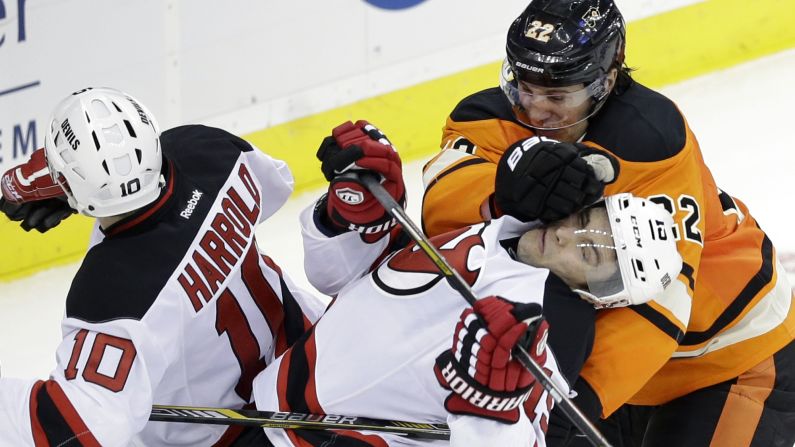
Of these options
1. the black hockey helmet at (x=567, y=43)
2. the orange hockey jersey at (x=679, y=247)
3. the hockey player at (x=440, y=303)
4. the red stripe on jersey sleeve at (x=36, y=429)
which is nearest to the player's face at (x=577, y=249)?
the hockey player at (x=440, y=303)

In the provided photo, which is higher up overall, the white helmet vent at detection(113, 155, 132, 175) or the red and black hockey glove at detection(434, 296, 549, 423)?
the white helmet vent at detection(113, 155, 132, 175)

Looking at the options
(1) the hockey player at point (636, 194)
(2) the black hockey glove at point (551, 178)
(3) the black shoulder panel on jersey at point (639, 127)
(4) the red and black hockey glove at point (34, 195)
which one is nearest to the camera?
(2) the black hockey glove at point (551, 178)

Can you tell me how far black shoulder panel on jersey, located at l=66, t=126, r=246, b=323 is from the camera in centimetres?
252

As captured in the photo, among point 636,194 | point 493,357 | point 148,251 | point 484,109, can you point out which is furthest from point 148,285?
point 636,194

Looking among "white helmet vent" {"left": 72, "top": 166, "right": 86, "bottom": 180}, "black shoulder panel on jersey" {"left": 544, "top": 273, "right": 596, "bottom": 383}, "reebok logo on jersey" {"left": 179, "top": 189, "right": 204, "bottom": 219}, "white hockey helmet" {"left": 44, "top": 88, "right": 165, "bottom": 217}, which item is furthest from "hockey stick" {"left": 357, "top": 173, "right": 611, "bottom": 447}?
"white helmet vent" {"left": 72, "top": 166, "right": 86, "bottom": 180}

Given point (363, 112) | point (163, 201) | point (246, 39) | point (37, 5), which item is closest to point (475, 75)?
point (363, 112)

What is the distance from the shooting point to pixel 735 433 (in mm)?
2986

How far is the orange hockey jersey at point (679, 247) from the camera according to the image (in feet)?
8.71

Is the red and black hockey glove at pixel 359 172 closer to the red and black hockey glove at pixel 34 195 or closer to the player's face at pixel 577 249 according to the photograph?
the player's face at pixel 577 249

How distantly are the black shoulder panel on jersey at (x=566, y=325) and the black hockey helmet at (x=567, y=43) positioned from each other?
477mm

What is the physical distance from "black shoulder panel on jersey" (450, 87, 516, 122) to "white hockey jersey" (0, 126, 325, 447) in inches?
17.7

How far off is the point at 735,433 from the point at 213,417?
1183 millimetres

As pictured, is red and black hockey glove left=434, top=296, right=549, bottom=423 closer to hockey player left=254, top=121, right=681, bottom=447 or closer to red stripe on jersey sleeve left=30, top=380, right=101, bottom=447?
hockey player left=254, top=121, right=681, bottom=447

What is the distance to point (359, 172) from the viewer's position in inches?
108
